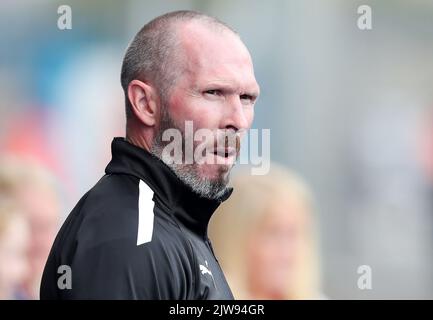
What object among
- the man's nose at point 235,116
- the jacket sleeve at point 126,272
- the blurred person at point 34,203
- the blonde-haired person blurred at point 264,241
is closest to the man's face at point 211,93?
the man's nose at point 235,116

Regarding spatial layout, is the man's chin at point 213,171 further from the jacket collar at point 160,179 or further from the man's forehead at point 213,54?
the man's forehead at point 213,54

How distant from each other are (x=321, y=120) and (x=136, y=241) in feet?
11.6

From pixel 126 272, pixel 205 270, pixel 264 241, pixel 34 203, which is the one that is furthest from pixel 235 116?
pixel 34 203

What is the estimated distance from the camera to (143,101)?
232 cm

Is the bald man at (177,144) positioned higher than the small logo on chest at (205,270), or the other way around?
the bald man at (177,144)

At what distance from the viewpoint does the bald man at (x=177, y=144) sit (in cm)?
214

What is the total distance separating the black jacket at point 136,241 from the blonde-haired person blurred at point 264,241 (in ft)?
6.17

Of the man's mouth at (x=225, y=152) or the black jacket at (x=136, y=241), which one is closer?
the black jacket at (x=136, y=241)

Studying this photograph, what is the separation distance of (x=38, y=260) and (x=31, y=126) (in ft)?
3.44

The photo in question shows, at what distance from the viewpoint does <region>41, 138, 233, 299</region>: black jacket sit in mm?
1999

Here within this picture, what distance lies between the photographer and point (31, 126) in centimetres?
505

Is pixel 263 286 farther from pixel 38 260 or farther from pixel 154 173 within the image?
pixel 154 173

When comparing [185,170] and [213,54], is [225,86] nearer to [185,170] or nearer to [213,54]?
[213,54]
